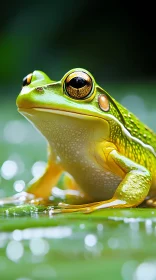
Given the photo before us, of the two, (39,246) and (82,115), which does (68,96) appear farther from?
(39,246)

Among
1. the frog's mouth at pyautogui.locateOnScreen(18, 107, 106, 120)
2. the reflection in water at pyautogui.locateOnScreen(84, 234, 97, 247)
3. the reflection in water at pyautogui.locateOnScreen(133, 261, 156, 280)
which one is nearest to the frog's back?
the frog's mouth at pyautogui.locateOnScreen(18, 107, 106, 120)

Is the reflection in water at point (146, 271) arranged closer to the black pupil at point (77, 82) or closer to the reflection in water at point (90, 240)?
the reflection in water at point (90, 240)

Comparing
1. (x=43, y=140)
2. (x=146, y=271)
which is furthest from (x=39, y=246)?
(x=43, y=140)

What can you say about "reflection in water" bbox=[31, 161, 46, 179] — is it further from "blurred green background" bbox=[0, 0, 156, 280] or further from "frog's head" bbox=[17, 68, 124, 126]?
"frog's head" bbox=[17, 68, 124, 126]

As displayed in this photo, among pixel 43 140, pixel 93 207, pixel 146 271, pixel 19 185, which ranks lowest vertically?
pixel 146 271

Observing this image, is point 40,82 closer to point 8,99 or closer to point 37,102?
point 37,102

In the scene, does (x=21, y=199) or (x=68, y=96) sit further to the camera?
(x=21, y=199)
